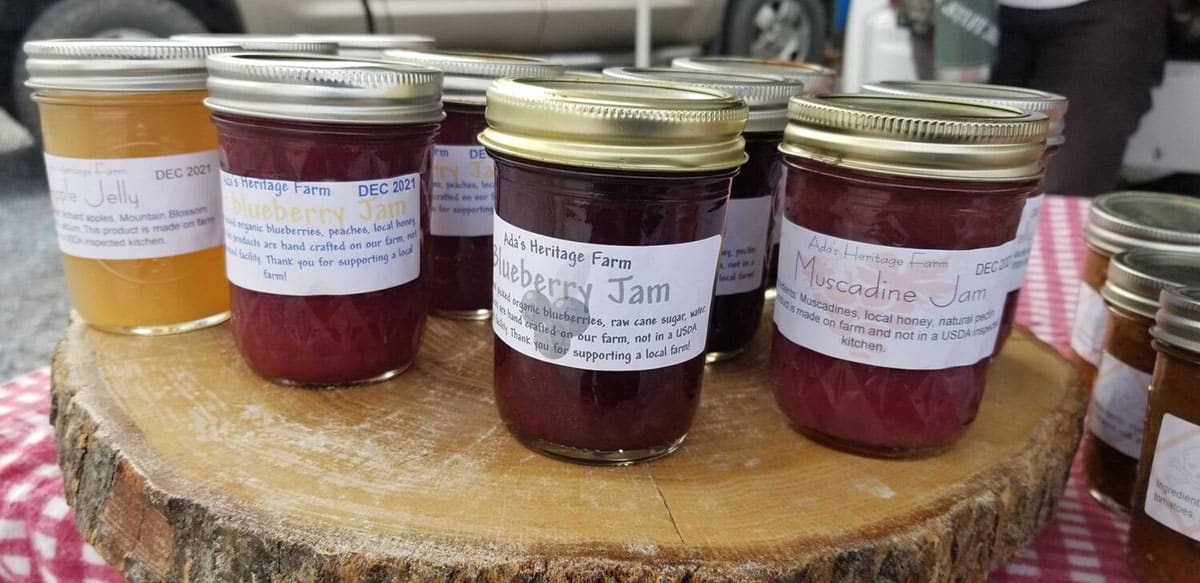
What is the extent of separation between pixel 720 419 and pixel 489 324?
0.33m

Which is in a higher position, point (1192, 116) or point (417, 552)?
point (1192, 116)

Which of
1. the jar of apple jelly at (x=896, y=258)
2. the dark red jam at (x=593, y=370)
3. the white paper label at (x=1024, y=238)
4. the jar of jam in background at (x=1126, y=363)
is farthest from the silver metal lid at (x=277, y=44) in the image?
the jar of jam in background at (x=1126, y=363)

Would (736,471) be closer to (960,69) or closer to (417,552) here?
(417,552)

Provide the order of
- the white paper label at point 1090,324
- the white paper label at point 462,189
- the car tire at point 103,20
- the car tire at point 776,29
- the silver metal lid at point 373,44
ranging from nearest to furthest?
the white paper label at point 462,189 < the white paper label at point 1090,324 < the silver metal lid at point 373,44 < the car tire at point 103,20 < the car tire at point 776,29

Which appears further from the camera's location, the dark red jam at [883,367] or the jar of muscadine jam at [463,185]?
the jar of muscadine jam at [463,185]

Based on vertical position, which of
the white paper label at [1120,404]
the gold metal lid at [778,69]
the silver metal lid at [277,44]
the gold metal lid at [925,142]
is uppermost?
the silver metal lid at [277,44]

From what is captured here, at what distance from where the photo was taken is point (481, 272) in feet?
3.38

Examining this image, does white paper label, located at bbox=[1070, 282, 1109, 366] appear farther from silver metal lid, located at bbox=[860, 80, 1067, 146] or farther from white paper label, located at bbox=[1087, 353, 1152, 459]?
silver metal lid, located at bbox=[860, 80, 1067, 146]

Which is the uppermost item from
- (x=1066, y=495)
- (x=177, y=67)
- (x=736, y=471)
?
(x=177, y=67)

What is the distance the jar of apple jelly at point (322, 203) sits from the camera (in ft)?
2.48

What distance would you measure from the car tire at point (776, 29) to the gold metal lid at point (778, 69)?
136 inches

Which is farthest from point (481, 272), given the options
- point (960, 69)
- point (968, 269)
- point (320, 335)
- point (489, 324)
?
point (960, 69)

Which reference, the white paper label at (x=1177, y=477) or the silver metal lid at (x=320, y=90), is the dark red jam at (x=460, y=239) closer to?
the silver metal lid at (x=320, y=90)

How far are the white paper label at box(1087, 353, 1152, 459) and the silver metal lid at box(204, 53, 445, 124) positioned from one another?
750 millimetres
